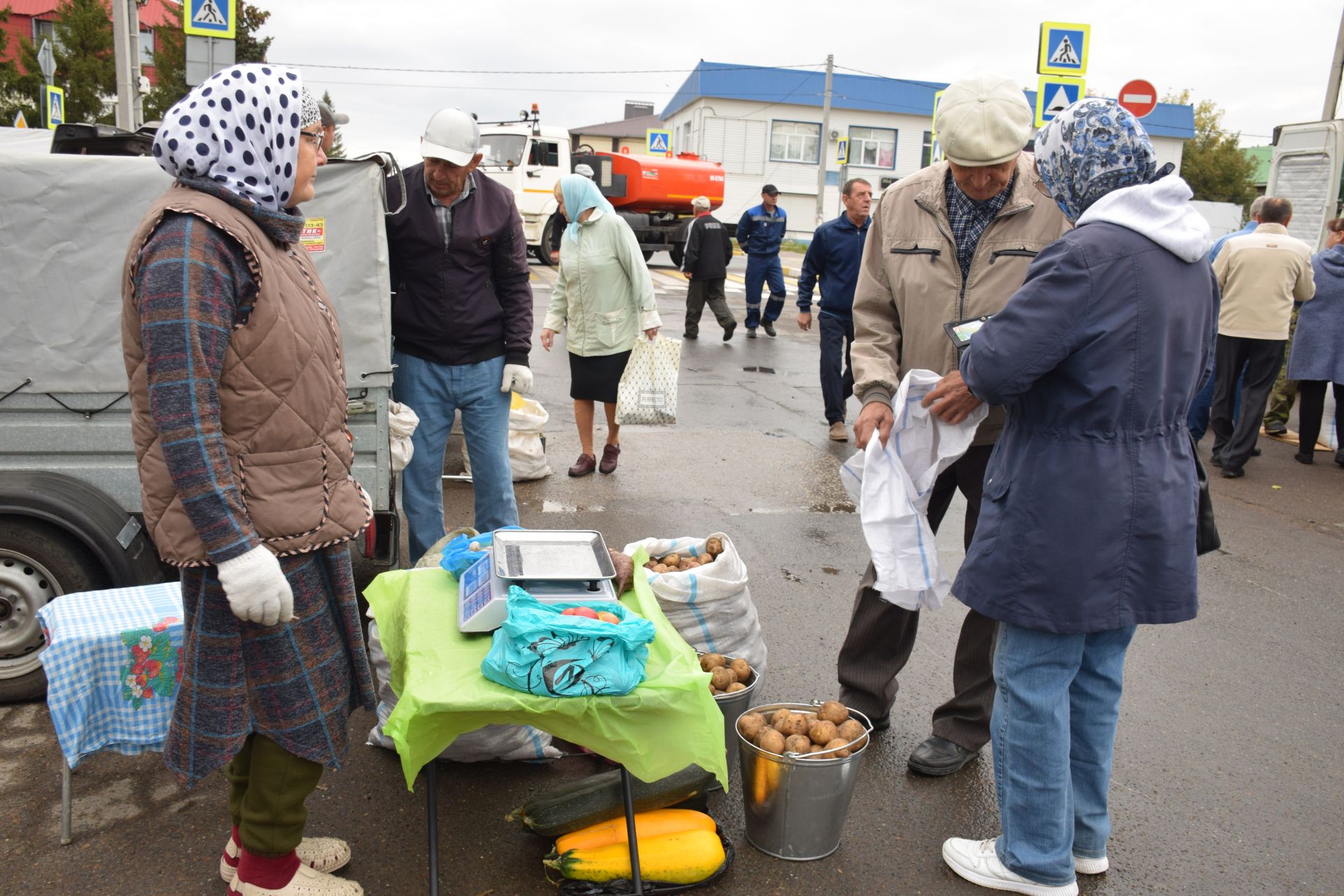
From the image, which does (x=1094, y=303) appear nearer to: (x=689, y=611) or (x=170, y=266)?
(x=689, y=611)

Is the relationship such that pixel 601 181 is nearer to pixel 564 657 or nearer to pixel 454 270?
pixel 454 270

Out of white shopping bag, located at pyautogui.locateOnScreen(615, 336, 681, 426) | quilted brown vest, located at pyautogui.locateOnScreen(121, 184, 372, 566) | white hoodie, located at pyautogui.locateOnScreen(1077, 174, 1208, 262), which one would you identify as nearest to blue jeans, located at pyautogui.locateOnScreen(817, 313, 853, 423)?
white shopping bag, located at pyautogui.locateOnScreen(615, 336, 681, 426)

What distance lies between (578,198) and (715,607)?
12.4 ft

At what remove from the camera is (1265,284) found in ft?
26.0

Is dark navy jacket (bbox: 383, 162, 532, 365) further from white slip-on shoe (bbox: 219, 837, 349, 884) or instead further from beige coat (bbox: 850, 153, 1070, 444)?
white slip-on shoe (bbox: 219, 837, 349, 884)

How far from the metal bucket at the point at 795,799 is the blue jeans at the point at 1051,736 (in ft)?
1.35

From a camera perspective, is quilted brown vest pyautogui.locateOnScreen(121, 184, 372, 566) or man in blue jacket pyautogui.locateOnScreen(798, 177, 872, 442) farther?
man in blue jacket pyautogui.locateOnScreen(798, 177, 872, 442)

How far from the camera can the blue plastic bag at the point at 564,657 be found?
2.29 meters

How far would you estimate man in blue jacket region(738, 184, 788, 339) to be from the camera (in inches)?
554

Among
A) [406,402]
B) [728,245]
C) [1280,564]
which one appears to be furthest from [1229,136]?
[406,402]

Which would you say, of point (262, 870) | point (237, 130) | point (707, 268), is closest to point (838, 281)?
point (707, 268)

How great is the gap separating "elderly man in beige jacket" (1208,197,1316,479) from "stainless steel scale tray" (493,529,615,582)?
687cm

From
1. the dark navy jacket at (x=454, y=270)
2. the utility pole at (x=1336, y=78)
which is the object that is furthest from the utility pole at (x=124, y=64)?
the utility pole at (x=1336, y=78)

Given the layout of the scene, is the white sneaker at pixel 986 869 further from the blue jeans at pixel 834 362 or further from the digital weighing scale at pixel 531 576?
the blue jeans at pixel 834 362
